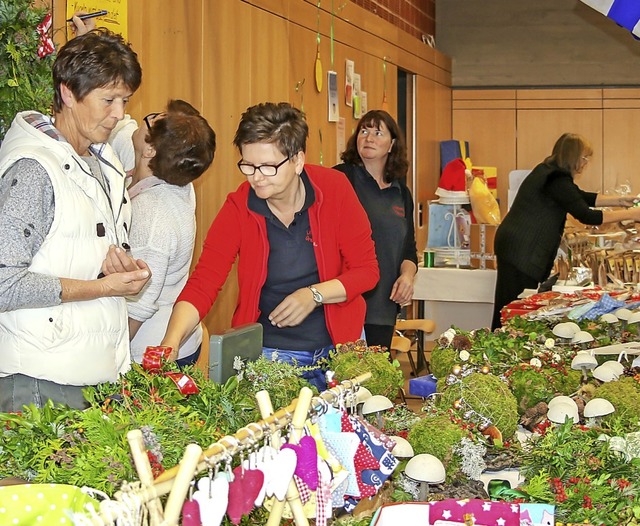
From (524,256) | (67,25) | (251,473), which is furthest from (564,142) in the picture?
(251,473)

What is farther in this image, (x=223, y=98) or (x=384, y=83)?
(x=384, y=83)

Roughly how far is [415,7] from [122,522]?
29.8ft

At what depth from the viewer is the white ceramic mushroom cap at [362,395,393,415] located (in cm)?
249

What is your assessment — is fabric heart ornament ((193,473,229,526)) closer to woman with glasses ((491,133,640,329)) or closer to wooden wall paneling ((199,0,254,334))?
wooden wall paneling ((199,0,254,334))

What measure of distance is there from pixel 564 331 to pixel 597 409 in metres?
1.16

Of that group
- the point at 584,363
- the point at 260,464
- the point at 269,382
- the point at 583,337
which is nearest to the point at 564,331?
the point at 583,337

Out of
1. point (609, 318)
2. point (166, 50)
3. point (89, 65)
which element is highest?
point (166, 50)

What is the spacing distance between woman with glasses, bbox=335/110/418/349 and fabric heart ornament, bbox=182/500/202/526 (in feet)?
10.5

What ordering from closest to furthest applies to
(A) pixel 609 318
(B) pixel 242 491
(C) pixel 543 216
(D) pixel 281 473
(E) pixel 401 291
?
1. (B) pixel 242 491
2. (D) pixel 281 473
3. (A) pixel 609 318
4. (E) pixel 401 291
5. (C) pixel 543 216

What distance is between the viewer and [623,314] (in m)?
3.91

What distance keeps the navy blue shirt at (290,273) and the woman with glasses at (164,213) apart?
24 centimetres

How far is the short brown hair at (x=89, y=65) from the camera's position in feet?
7.81

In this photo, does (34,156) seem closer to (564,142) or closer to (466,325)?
(564,142)

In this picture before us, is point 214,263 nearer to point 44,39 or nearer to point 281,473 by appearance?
point 44,39
